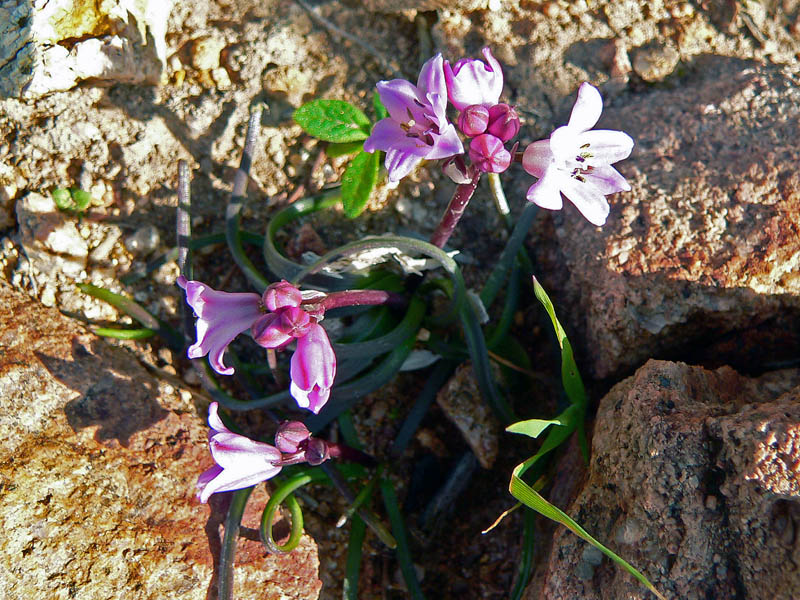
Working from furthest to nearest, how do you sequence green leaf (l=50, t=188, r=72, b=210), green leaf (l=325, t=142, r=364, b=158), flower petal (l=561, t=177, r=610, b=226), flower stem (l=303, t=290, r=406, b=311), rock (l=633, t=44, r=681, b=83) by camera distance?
1. rock (l=633, t=44, r=681, b=83)
2. green leaf (l=50, t=188, r=72, b=210)
3. green leaf (l=325, t=142, r=364, b=158)
4. flower stem (l=303, t=290, r=406, b=311)
5. flower petal (l=561, t=177, r=610, b=226)

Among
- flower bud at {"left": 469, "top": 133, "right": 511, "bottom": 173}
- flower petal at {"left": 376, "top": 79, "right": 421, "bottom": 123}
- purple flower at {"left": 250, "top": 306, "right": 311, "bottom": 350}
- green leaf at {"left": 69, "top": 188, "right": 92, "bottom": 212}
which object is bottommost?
purple flower at {"left": 250, "top": 306, "right": 311, "bottom": 350}

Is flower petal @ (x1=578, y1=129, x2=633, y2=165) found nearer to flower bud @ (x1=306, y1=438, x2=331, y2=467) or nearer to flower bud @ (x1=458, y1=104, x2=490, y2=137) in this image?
flower bud @ (x1=458, y1=104, x2=490, y2=137)

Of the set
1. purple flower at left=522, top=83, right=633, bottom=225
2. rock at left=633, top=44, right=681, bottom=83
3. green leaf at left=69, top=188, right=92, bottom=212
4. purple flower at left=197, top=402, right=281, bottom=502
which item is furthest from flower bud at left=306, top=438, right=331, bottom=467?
rock at left=633, top=44, right=681, bottom=83

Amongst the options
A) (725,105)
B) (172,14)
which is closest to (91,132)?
(172,14)

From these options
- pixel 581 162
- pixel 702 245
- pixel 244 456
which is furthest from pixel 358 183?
pixel 702 245

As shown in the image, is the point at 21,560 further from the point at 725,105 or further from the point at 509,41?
the point at 725,105

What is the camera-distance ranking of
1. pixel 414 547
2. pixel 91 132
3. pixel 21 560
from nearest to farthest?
pixel 21 560 → pixel 414 547 → pixel 91 132

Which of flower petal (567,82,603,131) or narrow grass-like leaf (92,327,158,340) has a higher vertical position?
flower petal (567,82,603,131)
